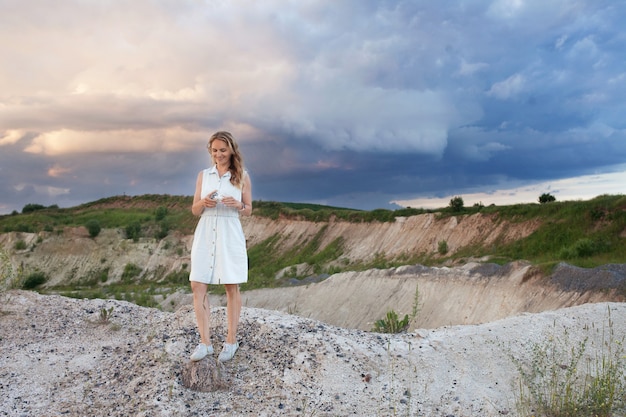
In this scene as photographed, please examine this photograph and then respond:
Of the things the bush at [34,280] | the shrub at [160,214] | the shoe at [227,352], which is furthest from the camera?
the shrub at [160,214]

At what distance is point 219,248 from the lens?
6.60m

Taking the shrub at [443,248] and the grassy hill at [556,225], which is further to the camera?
the shrub at [443,248]

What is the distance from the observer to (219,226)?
661cm

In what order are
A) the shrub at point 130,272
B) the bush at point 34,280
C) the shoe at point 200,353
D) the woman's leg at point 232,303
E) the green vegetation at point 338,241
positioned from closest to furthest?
the woman's leg at point 232,303, the shoe at point 200,353, the green vegetation at point 338,241, the bush at point 34,280, the shrub at point 130,272

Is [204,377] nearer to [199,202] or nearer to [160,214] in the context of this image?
[199,202]

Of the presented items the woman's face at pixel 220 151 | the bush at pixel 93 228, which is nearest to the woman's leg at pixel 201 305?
the woman's face at pixel 220 151

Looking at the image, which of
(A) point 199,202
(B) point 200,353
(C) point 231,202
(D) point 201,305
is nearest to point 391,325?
(B) point 200,353

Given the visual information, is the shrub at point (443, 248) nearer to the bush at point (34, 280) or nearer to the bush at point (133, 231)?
the bush at point (133, 231)

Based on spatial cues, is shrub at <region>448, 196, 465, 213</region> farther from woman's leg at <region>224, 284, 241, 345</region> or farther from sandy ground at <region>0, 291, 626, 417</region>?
woman's leg at <region>224, 284, 241, 345</region>

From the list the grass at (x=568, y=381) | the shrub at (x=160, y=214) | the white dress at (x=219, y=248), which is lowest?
the grass at (x=568, y=381)

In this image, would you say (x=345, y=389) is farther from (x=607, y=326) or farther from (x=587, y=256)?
(x=587, y=256)

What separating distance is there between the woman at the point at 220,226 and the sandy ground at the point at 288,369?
854mm

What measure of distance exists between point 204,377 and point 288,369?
1.23 meters

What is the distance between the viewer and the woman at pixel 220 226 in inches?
259
